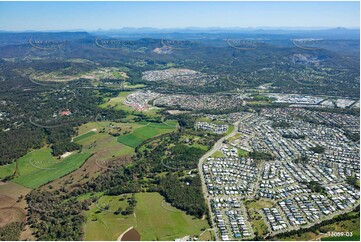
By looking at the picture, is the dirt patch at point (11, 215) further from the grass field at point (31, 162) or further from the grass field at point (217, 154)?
the grass field at point (217, 154)

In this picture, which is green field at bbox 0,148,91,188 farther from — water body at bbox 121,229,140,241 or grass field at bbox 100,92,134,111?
grass field at bbox 100,92,134,111

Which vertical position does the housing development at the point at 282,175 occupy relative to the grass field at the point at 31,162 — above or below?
above

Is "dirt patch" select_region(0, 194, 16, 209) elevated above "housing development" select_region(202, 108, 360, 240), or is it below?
below

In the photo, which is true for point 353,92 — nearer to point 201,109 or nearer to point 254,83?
point 254,83

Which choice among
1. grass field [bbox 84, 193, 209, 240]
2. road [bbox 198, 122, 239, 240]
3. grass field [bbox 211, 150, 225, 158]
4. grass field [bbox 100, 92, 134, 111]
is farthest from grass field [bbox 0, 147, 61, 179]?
grass field [bbox 100, 92, 134, 111]

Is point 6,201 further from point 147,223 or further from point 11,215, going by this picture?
point 147,223

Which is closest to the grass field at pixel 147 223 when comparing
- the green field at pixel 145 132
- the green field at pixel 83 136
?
the green field at pixel 145 132

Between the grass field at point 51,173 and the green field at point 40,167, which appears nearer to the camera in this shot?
the grass field at point 51,173

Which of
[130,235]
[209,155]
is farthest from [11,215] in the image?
[209,155]
